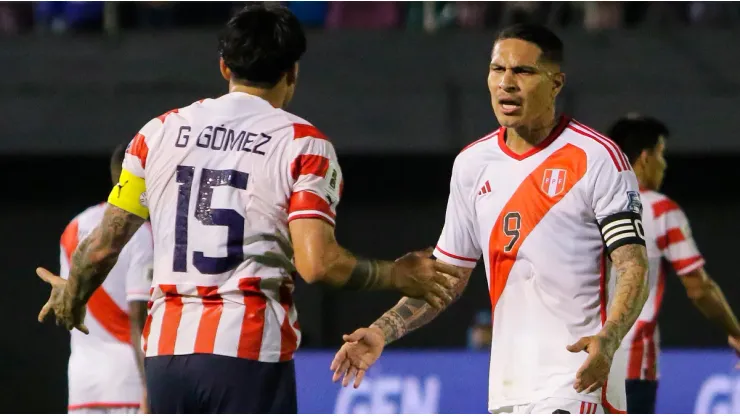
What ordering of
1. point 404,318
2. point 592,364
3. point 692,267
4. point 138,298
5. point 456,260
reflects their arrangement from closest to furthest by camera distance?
point 592,364, point 404,318, point 456,260, point 138,298, point 692,267

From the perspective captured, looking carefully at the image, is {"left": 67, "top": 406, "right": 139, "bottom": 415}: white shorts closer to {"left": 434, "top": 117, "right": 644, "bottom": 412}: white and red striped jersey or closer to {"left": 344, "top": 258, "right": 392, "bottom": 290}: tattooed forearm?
{"left": 434, "top": 117, "right": 644, "bottom": 412}: white and red striped jersey

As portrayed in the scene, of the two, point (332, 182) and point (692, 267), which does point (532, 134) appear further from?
point (692, 267)

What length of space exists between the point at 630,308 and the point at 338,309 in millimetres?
8687

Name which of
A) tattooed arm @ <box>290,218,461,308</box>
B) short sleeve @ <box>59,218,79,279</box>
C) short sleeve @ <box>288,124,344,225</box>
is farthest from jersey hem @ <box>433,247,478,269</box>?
short sleeve @ <box>59,218,79,279</box>

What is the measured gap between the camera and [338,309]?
1246cm

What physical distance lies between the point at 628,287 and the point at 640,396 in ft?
8.26

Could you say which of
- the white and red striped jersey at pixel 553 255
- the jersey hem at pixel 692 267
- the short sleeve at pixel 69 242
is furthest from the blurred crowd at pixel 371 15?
the white and red striped jersey at pixel 553 255

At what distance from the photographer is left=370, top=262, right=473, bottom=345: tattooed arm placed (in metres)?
4.39

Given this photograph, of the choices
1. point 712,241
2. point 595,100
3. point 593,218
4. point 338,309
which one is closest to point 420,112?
point 595,100

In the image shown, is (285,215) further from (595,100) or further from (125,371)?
(595,100)

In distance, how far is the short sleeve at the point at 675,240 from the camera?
20.5ft

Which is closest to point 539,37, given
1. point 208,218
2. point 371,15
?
point 208,218

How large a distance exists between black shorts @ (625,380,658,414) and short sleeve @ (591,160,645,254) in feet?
7.77

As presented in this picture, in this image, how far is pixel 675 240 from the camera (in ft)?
20.5
